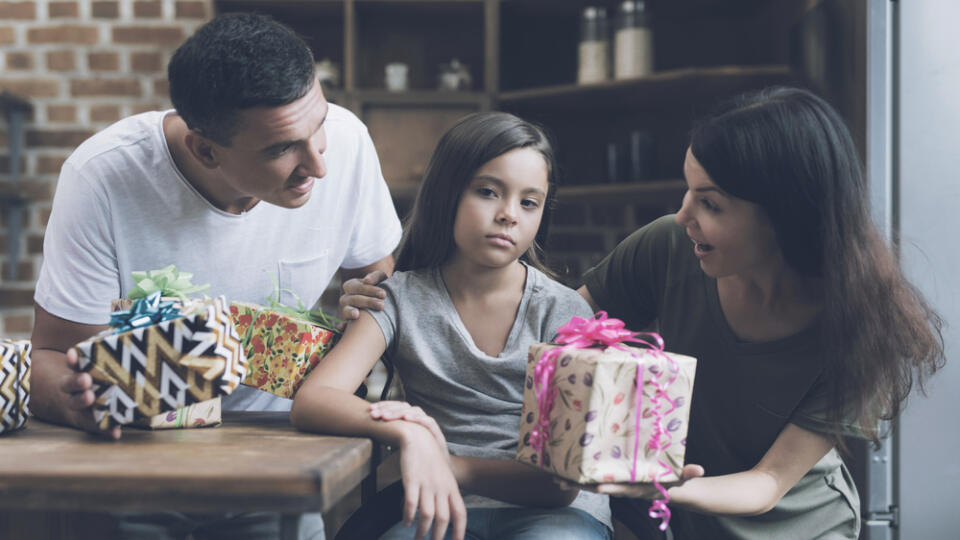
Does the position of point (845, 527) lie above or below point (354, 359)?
below

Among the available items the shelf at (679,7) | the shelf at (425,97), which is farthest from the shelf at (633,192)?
the shelf at (679,7)

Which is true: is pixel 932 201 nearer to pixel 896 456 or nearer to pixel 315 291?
pixel 896 456

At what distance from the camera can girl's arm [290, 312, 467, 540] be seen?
3.06ft

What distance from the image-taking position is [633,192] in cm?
256

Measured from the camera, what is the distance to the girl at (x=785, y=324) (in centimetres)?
114

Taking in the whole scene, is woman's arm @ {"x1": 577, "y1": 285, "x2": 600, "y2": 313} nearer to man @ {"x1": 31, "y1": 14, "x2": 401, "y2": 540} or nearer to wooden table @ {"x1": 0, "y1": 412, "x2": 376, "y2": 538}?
man @ {"x1": 31, "y1": 14, "x2": 401, "y2": 540}

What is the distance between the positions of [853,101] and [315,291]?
1.40 m

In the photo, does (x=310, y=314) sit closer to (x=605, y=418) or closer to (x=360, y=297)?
(x=360, y=297)

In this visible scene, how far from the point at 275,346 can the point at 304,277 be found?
0.40 m

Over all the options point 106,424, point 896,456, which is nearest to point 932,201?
point 896,456

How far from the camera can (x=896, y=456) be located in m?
1.69

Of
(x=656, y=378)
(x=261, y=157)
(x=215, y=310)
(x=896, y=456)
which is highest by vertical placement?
(x=261, y=157)

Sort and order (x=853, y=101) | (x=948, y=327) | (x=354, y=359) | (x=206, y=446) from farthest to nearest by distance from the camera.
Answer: (x=853, y=101) < (x=948, y=327) < (x=354, y=359) < (x=206, y=446)

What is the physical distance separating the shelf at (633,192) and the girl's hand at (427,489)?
65.0 inches
